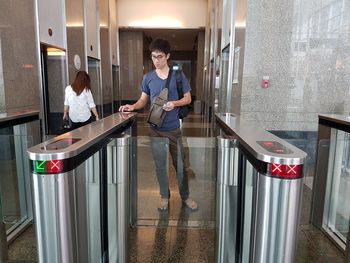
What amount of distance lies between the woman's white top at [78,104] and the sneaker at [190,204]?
203cm

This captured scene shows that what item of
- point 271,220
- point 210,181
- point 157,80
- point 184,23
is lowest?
point 210,181

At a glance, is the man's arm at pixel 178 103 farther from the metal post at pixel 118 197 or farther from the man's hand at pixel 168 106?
the metal post at pixel 118 197

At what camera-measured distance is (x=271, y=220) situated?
971mm

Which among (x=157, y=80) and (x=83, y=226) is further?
(x=157, y=80)

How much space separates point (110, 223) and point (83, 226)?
498mm

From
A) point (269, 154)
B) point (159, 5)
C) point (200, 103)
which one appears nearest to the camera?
point (269, 154)

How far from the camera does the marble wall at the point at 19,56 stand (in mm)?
2941

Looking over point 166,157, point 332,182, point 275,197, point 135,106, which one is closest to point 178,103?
point 135,106

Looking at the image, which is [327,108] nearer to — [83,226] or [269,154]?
[269,154]

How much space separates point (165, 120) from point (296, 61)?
172 cm

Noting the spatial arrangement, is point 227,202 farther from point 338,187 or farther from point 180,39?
point 180,39

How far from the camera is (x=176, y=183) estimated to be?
266cm

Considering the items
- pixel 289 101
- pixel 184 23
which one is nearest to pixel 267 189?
pixel 289 101

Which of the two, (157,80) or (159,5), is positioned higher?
(159,5)
